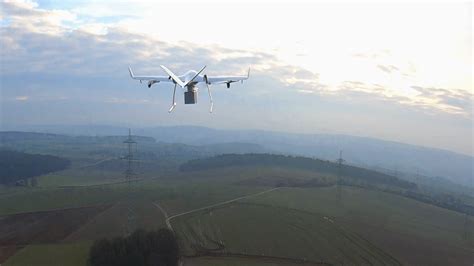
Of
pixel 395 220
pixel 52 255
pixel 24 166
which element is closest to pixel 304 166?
pixel 395 220

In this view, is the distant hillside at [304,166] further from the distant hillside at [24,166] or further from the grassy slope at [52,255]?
the grassy slope at [52,255]

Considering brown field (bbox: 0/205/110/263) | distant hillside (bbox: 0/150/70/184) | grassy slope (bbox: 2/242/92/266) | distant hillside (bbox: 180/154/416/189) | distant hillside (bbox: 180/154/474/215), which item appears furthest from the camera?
distant hillside (bbox: 180/154/416/189)

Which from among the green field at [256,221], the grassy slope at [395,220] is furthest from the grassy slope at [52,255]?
the grassy slope at [395,220]

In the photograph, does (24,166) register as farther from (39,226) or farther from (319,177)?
(319,177)

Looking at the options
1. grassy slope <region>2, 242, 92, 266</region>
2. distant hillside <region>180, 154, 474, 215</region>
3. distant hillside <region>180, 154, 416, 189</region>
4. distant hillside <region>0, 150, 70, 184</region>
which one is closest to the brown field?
grassy slope <region>2, 242, 92, 266</region>

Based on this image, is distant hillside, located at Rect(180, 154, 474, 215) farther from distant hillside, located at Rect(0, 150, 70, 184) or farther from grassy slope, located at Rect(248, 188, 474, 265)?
distant hillside, located at Rect(0, 150, 70, 184)

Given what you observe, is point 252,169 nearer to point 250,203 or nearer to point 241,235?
point 250,203
